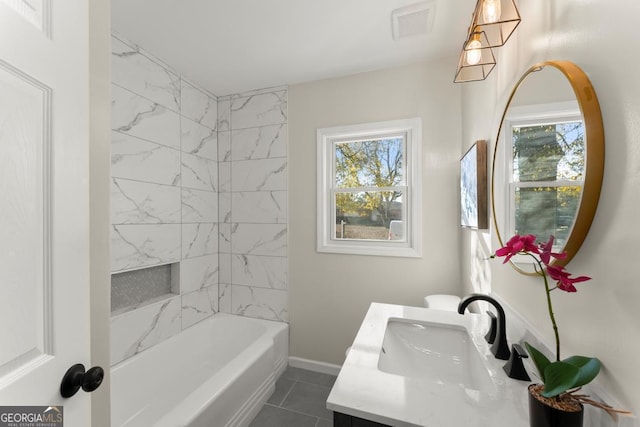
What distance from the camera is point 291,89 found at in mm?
2533

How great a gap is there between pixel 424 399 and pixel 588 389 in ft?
1.27

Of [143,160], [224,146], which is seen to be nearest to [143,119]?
[143,160]

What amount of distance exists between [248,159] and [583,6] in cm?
240

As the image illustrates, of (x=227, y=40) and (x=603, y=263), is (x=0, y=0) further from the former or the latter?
(x=227, y=40)

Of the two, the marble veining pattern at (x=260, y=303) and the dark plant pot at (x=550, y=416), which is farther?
the marble veining pattern at (x=260, y=303)

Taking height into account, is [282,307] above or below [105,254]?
below

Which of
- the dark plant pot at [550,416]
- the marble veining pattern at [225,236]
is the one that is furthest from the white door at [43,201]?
the marble veining pattern at [225,236]

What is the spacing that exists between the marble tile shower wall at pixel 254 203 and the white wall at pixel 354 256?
119 millimetres

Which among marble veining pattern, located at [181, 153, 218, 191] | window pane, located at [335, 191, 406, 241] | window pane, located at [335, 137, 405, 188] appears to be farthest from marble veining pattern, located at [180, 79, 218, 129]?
window pane, located at [335, 191, 406, 241]

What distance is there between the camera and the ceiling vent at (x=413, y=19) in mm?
1602

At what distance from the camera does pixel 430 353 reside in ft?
4.01

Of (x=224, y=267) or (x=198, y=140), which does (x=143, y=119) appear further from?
(x=224, y=267)

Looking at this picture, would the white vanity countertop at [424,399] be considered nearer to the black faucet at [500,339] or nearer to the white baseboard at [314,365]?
the black faucet at [500,339]

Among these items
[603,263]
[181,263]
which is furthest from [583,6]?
[181,263]
